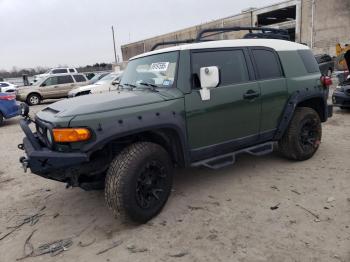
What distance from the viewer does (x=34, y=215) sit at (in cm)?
400

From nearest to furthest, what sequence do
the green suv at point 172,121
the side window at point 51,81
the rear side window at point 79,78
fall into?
the green suv at point 172,121 → the side window at point 51,81 → the rear side window at point 79,78

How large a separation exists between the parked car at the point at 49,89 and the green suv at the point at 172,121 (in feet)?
47.2

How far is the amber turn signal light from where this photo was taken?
3156mm

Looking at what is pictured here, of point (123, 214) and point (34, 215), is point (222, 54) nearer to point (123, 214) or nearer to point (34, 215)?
point (123, 214)

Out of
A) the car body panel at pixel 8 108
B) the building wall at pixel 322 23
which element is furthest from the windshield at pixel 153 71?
the building wall at pixel 322 23

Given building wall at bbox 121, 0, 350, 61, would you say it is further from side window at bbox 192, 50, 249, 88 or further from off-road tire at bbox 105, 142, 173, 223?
off-road tire at bbox 105, 142, 173, 223

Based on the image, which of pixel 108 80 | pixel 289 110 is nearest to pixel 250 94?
pixel 289 110

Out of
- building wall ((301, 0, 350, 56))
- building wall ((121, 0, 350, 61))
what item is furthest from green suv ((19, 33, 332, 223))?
building wall ((301, 0, 350, 56))

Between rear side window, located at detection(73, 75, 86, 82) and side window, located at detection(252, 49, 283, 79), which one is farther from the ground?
side window, located at detection(252, 49, 283, 79)

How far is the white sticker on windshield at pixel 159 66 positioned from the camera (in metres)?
4.08

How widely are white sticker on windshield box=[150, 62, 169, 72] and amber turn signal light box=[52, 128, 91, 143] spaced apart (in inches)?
53.8

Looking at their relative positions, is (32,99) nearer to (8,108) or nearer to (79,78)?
(79,78)

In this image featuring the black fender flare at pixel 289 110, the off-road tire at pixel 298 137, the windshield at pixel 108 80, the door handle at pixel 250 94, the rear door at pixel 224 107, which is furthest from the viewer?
the windshield at pixel 108 80

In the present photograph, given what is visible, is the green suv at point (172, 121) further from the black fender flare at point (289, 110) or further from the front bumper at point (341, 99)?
the front bumper at point (341, 99)
